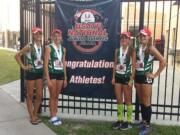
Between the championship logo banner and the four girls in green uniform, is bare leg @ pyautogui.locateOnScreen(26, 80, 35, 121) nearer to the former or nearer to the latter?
the four girls in green uniform

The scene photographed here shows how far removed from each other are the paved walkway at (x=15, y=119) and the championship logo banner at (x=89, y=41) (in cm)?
111

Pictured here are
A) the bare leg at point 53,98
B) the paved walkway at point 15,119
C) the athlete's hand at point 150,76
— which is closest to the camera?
the athlete's hand at point 150,76

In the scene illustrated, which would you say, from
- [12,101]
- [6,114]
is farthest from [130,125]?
[12,101]

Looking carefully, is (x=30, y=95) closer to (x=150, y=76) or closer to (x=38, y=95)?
(x=38, y=95)

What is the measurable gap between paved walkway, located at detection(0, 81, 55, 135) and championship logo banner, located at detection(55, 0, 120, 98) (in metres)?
1.11

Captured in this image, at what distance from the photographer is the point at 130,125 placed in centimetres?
638

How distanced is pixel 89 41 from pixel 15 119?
2231 millimetres

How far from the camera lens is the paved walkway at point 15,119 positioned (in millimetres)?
6152

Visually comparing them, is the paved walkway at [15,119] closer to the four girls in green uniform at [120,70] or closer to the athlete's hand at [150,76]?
the four girls in green uniform at [120,70]

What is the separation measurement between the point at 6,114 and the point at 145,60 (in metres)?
3.35

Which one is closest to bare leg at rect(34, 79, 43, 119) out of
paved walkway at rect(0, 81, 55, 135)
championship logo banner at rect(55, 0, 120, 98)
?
paved walkway at rect(0, 81, 55, 135)

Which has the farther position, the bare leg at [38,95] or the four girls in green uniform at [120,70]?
the bare leg at [38,95]

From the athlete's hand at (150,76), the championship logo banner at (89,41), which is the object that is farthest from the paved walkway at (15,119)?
the athlete's hand at (150,76)

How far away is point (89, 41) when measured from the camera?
6582mm
